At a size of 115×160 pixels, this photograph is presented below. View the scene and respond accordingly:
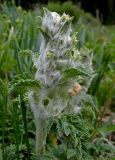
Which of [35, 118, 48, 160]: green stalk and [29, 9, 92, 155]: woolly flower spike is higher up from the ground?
[29, 9, 92, 155]: woolly flower spike

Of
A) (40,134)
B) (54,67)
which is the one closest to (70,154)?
(40,134)

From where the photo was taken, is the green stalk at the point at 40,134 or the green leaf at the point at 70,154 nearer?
the green stalk at the point at 40,134

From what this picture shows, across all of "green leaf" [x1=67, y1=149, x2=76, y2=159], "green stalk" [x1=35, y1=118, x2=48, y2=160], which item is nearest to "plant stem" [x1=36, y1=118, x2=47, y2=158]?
"green stalk" [x1=35, y1=118, x2=48, y2=160]

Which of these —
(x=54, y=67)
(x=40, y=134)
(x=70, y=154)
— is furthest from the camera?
(x=70, y=154)

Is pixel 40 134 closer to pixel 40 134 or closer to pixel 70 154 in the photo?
pixel 40 134

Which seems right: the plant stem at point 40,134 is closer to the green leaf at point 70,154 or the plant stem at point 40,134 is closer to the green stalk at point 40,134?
the green stalk at point 40,134

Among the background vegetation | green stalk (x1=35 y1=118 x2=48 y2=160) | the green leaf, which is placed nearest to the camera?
the background vegetation

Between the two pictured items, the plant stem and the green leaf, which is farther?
the green leaf

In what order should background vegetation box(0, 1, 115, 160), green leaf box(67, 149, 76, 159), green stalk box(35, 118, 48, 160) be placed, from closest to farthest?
background vegetation box(0, 1, 115, 160) → green stalk box(35, 118, 48, 160) → green leaf box(67, 149, 76, 159)

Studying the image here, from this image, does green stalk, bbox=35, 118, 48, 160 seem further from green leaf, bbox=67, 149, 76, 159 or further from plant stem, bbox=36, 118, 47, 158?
green leaf, bbox=67, 149, 76, 159

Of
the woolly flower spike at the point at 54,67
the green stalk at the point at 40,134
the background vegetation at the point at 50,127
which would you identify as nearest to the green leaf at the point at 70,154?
the background vegetation at the point at 50,127

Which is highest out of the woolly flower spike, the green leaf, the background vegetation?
the woolly flower spike

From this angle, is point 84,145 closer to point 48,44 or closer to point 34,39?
point 48,44
